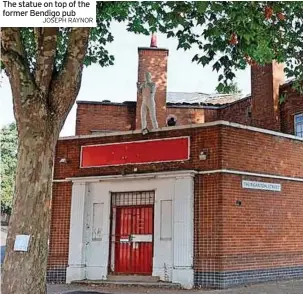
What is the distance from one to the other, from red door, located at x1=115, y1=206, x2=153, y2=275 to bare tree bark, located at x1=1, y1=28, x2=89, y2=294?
7305 millimetres

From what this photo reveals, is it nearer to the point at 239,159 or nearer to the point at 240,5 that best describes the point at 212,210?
the point at 239,159

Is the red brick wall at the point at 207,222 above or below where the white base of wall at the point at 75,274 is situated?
above

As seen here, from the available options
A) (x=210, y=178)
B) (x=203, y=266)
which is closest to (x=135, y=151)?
(x=210, y=178)

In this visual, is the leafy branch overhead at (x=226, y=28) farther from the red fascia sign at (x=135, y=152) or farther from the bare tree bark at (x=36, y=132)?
the red fascia sign at (x=135, y=152)

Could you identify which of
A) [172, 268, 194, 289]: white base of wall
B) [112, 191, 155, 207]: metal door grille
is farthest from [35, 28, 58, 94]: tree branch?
[172, 268, 194, 289]: white base of wall

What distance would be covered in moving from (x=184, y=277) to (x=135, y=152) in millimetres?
3982

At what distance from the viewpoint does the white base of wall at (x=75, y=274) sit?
15.3 metres

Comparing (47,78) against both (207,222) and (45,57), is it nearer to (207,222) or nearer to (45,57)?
(45,57)

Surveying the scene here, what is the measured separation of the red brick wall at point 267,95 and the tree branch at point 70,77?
44.2ft

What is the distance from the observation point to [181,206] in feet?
47.3

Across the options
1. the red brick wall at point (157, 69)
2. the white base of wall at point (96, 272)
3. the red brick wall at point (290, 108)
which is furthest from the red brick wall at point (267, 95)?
the white base of wall at point (96, 272)

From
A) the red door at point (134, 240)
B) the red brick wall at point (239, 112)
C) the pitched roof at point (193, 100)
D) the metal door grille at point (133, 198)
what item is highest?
the pitched roof at point (193, 100)

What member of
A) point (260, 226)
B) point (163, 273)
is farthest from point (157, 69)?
point (163, 273)

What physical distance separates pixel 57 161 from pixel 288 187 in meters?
7.41
